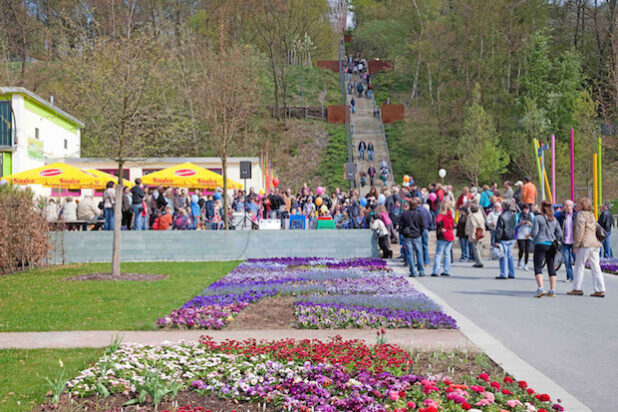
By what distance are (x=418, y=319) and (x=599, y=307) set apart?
3.66 meters

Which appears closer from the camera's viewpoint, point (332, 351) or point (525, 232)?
point (332, 351)

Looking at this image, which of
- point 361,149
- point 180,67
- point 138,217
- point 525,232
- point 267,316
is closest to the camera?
point 267,316

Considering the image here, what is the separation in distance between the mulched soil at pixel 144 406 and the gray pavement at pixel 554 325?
301 cm

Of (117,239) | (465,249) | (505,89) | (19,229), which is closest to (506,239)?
(465,249)

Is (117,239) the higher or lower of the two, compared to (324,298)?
higher

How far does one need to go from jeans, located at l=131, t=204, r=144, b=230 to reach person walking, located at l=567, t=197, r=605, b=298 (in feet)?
48.1

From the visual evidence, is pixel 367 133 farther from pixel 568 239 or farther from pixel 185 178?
pixel 568 239

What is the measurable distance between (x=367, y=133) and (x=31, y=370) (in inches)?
1976

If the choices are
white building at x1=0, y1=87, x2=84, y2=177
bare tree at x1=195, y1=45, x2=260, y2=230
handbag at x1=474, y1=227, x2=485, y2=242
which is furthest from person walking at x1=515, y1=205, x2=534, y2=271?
white building at x1=0, y1=87, x2=84, y2=177

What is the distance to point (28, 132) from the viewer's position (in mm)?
35188

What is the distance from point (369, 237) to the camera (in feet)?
67.9

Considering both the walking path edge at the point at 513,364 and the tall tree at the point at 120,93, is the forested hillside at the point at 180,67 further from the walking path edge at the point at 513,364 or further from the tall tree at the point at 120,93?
the walking path edge at the point at 513,364

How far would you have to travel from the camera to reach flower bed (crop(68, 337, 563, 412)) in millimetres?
5602

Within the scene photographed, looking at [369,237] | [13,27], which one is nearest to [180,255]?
[369,237]
